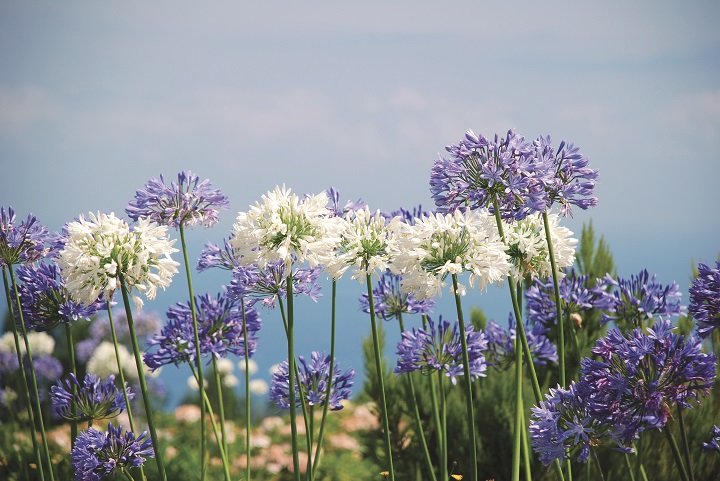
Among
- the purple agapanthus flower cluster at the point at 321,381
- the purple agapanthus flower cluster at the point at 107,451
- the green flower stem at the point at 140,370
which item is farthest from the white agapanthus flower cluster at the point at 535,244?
the purple agapanthus flower cluster at the point at 107,451

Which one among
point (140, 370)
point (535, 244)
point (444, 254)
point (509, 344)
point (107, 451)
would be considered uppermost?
point (535, 244)

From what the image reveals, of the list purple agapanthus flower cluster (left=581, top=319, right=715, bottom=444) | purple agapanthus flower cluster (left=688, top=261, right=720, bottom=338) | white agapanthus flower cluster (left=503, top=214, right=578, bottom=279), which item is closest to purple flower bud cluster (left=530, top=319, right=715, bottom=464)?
purple agapanthus flower cluster (left=581, top=319, right=715, bottom=444)

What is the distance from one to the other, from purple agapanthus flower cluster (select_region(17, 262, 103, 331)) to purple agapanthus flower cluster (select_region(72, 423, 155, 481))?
68 centimetres

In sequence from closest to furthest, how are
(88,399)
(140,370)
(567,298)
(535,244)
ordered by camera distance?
(140,370) < (535,244) < (88,399) < (567,298)

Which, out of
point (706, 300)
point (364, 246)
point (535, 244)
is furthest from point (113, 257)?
point (706, 300)

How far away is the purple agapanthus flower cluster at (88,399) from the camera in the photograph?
13.0 feet

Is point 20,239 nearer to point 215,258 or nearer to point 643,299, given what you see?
point 215,258

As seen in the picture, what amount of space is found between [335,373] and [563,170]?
144 cm

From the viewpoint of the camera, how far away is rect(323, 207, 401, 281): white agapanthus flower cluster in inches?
121

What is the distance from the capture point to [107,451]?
3.62 m

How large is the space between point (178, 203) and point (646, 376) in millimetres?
2076

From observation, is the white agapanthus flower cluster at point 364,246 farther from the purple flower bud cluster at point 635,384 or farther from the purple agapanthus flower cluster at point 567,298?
the purple agapanthus flower cluster at point 567,298

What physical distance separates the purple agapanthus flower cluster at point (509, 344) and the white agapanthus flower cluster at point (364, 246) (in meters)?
1.68

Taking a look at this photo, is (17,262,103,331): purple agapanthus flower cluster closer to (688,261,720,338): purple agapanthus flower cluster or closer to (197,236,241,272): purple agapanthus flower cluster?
(197,236,241,272): purple agapanthus flower cluster
